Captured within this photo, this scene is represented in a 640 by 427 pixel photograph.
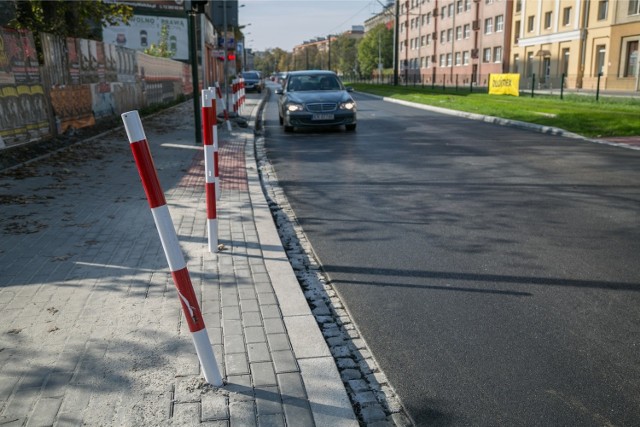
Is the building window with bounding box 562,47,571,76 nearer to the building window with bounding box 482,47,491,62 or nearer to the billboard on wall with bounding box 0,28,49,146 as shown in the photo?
the building window with bounding box 482,47,491,62

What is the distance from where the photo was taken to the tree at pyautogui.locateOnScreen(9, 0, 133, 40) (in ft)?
54.9

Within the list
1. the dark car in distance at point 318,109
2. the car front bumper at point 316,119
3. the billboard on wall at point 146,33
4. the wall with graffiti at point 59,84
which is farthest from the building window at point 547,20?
the car front bumper at point 316,119

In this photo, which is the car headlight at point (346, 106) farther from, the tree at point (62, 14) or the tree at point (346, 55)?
the tree at point (346, 55)

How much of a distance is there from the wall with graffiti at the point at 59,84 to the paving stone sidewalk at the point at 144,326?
187 inches

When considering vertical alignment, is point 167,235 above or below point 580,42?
below

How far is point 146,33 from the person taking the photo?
163 ft

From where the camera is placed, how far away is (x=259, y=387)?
9.90 ft

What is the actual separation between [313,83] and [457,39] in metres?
59.7

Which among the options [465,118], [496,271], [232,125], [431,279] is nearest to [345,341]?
[431,279]

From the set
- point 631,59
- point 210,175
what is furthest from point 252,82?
point 210,175

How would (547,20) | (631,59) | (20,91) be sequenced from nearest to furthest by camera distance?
(20,91), (631,59), (547,20)

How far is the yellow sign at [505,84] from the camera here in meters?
35.8

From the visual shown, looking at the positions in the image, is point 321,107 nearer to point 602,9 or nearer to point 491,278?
point 491,278

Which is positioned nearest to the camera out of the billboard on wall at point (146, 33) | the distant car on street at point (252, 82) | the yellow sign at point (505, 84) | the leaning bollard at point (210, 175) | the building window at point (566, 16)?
the leaning bollard at point (210, 175)
